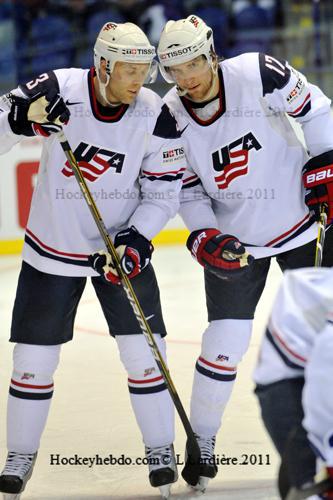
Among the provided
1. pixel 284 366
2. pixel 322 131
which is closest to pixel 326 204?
pixel 322 131

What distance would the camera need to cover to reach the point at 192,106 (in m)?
2.66

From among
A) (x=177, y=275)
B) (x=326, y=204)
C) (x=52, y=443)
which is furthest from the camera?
(x=177, y=275)

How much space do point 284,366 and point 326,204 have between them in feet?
4.14

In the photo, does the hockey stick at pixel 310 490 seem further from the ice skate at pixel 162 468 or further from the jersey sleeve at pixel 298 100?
the jersey sleeve at pixel 298 100

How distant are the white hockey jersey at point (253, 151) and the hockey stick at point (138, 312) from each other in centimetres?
29

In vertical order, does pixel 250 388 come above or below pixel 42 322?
below

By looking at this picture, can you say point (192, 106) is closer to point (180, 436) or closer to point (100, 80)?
point (100, 80)

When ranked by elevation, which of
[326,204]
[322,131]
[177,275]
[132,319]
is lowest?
[177,275]

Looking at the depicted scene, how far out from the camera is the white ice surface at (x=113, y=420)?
2.71 meters

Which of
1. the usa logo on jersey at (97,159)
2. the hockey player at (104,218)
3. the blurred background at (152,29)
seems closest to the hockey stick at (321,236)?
the hockey player at (104,218)

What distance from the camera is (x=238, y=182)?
2688mm

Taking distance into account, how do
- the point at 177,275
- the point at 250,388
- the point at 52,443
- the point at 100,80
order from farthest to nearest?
the point at 177,275, the point at 250,388, the point at 52,443, the point at 100,80

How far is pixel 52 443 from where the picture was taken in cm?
305

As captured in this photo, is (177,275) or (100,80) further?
(177,275)
